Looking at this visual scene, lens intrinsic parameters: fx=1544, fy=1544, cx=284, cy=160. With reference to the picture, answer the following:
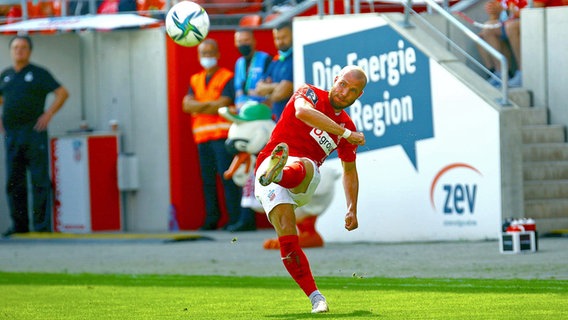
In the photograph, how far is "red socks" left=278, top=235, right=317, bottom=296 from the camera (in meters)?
11.9

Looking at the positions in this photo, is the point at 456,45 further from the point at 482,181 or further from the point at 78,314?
the point at 78,314

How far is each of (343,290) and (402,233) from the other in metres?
5.33

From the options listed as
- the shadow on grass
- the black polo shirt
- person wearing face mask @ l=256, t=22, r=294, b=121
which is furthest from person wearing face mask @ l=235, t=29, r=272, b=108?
the shadow on grass

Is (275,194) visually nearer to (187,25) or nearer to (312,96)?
(312,96)

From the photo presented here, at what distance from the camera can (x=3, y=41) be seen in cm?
2444

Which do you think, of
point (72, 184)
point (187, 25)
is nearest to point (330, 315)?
point (187, 25)

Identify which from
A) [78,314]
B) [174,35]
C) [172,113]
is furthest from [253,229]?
[78,314]

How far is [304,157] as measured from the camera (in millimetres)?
12516

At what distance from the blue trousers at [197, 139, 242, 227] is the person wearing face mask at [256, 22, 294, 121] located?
2.04m

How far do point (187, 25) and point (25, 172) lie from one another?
24.8ft

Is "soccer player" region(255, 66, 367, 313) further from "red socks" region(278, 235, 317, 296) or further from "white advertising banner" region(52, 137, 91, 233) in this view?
"white advertising banner" region(52, 137, 91, 233)

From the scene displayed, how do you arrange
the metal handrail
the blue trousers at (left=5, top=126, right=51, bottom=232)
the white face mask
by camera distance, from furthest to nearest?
the blue trousers at (left=5, top=126, right=51, bottom=232), the white face mask, the metal handrail

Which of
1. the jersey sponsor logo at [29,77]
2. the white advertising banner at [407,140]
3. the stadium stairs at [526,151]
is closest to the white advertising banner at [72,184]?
the jersey sponsor logo at [29,77]

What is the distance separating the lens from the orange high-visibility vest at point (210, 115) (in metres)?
22.4
